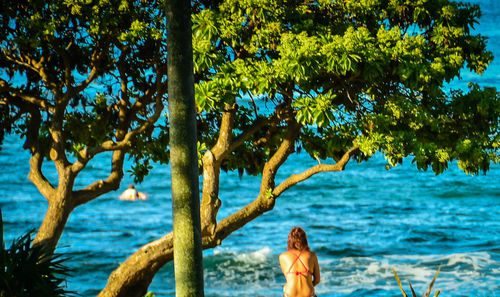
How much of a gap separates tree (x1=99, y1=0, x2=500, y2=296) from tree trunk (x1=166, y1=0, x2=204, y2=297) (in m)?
3.21

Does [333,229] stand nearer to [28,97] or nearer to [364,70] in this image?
[28,97]

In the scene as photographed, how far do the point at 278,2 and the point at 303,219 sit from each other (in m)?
42.8

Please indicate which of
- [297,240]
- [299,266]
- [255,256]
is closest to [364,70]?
[297,240]

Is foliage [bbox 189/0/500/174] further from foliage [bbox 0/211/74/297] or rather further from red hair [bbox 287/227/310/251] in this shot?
foliage [bbox 0/211/74/297]

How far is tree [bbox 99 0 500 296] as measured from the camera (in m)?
10.1

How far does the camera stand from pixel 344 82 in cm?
1102

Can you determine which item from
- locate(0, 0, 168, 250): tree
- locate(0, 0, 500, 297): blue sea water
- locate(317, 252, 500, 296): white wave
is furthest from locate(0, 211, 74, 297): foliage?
locate(317, 252, 500, 296): white wave

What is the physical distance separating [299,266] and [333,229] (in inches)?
1567

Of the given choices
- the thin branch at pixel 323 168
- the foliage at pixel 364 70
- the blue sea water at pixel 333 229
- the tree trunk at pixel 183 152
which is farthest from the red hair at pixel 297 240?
the blue sea water at pixel 333 229

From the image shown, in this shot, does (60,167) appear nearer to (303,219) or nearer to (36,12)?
(36,12)

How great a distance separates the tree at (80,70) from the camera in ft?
41.0

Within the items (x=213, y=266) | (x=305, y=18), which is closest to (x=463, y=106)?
(x=305, y=18)

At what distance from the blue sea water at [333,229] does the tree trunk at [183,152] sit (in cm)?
1088

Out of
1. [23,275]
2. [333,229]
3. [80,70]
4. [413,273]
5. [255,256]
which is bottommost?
[413,273]
